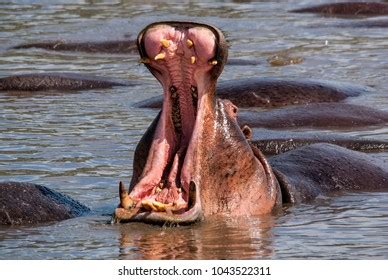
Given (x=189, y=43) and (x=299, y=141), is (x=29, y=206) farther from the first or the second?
(x=299, y=141)

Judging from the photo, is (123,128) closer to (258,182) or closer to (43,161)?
(43,161)

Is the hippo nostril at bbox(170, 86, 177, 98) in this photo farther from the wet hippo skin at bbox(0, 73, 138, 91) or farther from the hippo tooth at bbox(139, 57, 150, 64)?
the wet hippo skin at bbox(0, 73, 138, 91)

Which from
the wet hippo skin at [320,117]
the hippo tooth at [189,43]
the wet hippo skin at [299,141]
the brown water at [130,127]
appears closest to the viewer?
the hippo tooth at [189,43]

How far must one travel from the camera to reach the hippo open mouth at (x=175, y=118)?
23.1ft

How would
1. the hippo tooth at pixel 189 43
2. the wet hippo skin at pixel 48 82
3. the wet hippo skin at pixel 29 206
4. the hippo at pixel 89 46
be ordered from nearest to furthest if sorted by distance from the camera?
the hippo tooth at pixel 189 43, the wet hippo skin at pixel 29 206, the wet hippo skin at pixel 48 82, the hippo at pixel 89 46

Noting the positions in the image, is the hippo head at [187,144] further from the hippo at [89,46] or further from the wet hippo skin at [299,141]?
the hippo at [89,46]

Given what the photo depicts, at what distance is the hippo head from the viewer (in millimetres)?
7055

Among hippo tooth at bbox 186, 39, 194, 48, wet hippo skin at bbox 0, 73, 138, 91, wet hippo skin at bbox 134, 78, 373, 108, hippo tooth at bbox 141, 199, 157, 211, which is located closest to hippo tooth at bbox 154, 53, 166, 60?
hippo tooth at bbox 186, 39, 194, 48

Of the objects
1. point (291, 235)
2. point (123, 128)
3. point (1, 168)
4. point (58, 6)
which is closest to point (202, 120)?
point (291, 235)

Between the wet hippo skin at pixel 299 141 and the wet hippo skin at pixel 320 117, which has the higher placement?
the wet hippo skin at pixel 299 141

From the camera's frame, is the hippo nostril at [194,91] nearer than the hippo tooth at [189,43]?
No

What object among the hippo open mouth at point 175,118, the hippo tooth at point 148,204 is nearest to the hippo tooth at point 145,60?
the hippo open mouth at point 175,118

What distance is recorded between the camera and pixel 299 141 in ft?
32.9

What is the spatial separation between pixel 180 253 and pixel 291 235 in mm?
767
